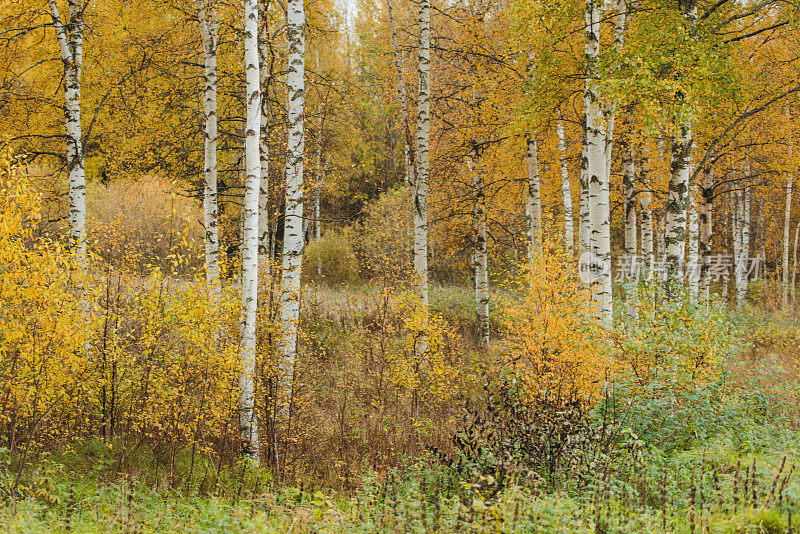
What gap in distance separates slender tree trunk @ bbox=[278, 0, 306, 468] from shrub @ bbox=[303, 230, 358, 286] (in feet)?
39.4

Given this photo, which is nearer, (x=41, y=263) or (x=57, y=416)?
(x=41, y=263)

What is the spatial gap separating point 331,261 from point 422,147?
35.2 feet

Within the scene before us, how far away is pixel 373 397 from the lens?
371 inches

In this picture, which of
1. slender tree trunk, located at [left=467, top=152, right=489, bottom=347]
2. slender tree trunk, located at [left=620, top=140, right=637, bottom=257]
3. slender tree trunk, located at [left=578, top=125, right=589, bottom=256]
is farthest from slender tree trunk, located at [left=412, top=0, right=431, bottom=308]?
slender tree trunk, located at [left=620, top=140, right=637, bottom=257]

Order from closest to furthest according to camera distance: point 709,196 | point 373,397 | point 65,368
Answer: point 65,368, point 373,397, point 709,196

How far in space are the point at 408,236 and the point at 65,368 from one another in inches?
507

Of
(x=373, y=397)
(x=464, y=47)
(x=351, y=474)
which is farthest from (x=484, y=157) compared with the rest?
(x=351, y=474)

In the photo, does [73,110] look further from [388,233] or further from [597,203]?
[388,233]

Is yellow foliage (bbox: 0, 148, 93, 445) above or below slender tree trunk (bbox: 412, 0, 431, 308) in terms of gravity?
below

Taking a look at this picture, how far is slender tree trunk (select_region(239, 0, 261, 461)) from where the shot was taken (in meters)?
6.31

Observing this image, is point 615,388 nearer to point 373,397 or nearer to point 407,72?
point 373,397

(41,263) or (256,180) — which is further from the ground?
(256,180)

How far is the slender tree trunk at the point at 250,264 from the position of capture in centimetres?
631

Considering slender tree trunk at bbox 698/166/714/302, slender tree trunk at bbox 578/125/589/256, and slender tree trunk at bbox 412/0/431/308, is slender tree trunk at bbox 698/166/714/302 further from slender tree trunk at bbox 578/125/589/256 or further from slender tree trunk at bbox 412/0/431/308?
slender tree trunk at bbox 412/0/431/308
